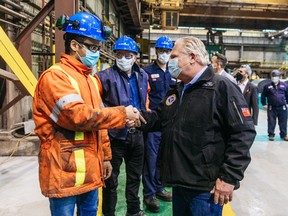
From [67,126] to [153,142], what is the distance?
1920 millimetres

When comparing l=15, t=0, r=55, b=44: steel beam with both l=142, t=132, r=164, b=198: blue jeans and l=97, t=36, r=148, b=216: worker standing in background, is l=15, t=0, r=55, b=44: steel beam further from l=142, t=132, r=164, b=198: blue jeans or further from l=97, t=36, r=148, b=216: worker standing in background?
l=142, t=132, r=164, b=198: blue jeans

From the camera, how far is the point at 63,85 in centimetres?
160

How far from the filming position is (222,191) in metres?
→ 1.62

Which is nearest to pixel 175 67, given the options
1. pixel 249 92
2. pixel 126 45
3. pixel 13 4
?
pixel 126 45

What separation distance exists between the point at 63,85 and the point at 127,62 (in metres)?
1.27

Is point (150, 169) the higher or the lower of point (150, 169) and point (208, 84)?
the lower

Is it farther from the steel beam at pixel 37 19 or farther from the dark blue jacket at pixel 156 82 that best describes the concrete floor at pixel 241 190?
the steel beam at pixel 37 19

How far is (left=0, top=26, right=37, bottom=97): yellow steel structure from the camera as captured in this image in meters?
3.11

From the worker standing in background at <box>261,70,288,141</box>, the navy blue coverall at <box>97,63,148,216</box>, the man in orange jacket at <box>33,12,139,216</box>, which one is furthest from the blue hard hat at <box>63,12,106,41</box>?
the worker standing in background at <box>261,70,288,141</box>

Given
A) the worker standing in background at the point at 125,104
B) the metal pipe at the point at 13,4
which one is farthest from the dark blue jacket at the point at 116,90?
the metal pipe at the point at 13,4

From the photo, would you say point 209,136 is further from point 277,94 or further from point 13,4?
point 277,94

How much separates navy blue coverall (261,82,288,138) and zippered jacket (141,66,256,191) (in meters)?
6.37

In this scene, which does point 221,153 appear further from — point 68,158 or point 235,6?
point 235,6

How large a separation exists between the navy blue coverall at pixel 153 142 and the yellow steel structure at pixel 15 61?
5.20 feet
